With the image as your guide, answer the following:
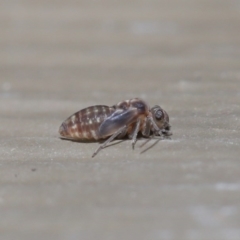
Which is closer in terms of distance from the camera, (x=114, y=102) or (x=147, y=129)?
(x=147, y=129)

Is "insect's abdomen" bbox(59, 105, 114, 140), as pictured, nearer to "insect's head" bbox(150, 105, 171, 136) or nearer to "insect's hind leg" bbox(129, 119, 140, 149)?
"insect's hind leg" bbox(129, 119, 140, 149)

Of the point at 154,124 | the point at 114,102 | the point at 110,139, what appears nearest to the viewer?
the point at 110,139

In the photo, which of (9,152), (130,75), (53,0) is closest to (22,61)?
(130,75)

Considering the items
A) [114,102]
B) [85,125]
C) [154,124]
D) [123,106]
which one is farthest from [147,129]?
[114,102]

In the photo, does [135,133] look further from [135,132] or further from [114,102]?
[114,102]

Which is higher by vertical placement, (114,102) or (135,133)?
(114,102)

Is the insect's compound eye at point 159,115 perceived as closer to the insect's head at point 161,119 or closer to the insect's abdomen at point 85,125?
the insect's head at point 161,119

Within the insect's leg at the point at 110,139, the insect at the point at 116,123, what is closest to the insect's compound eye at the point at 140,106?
the insect at the point at 116,123
